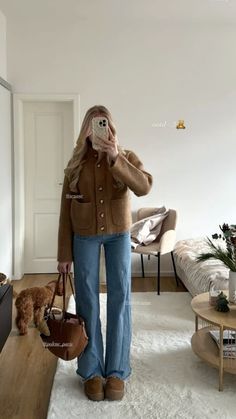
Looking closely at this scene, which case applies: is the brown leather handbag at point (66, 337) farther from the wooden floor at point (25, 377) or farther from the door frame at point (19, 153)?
the door frame at point (19, 153)

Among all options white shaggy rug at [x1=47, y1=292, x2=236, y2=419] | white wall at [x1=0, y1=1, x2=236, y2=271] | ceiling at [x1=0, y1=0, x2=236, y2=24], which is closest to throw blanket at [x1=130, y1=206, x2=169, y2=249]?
white wall at [x1=0, y1=1, x2=236, y2=271]

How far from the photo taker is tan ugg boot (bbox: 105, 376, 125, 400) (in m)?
1.92

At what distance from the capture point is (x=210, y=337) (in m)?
2.38

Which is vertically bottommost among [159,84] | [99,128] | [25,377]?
[25,377]

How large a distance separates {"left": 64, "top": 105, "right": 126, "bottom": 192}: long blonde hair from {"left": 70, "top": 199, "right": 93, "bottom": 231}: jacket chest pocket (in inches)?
3.1

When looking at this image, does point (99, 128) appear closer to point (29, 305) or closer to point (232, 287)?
point (232, 287)

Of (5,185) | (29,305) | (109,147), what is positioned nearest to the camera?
(109,147)

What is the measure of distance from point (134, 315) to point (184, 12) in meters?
2.86

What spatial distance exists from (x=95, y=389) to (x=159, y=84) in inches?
125

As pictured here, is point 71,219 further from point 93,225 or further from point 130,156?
point 130,156

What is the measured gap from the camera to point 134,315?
3.08 m

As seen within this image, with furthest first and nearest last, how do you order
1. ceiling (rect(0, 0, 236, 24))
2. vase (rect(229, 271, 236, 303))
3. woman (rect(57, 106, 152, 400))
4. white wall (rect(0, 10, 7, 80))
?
white wall (rect(0, 10, 7, 80)) < ceiling (rect(0, 0, 236, 24)) < vase (rect(229, 271, 236, 303)) < woman (rect(57, 106, 152, 400))

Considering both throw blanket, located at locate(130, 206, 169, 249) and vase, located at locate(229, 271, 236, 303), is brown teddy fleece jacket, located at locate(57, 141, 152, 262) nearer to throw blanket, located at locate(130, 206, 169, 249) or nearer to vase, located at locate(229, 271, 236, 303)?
vase, located at locate(229, 271, 236, 303)

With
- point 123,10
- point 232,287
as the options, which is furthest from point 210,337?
point 123,10
